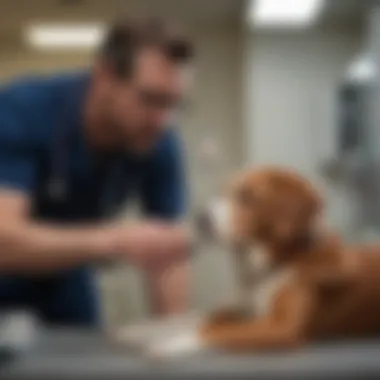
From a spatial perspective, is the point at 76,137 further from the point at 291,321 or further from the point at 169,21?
the point at 291,321

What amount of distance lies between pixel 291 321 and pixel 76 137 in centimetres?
52

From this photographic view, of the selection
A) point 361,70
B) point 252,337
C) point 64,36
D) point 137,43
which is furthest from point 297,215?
point 64,36

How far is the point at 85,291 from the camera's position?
1.78 m

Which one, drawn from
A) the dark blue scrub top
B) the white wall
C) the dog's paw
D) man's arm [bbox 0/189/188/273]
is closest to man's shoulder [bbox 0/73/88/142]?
the dark blue scrub top

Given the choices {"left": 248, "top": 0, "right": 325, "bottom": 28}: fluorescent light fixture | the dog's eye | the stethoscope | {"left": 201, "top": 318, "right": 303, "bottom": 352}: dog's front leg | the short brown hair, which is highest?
{"left": 248, "top": 0, "right": 325, "bottom": 28}: fluorescent light fixture

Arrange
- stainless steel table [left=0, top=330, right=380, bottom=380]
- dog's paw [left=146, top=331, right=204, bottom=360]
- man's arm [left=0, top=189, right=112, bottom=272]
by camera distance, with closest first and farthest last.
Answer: stainless steel table [left=0, top=330, right=380, bottom=380] < dog's paw [left=146, top=331, right=204, bottom=360] < man's arm [left=0, top=189, right=112, bottom=272]

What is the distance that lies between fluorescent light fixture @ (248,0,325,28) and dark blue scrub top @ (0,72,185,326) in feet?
0.90

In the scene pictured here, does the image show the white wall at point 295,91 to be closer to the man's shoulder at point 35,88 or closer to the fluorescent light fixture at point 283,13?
the fluorescent light fixture at point 283,13

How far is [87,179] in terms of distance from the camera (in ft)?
5.90

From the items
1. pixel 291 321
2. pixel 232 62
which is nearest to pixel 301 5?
pixel 232 62

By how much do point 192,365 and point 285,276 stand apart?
0.85ft

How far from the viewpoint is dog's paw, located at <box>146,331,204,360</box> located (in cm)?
164

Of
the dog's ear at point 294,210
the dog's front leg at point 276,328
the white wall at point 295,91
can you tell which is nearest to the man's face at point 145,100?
the white wall at point 295,91

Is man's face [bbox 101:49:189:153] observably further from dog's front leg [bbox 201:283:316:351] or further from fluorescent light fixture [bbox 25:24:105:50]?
dog's front leg [bbox 201:283:316:351]
